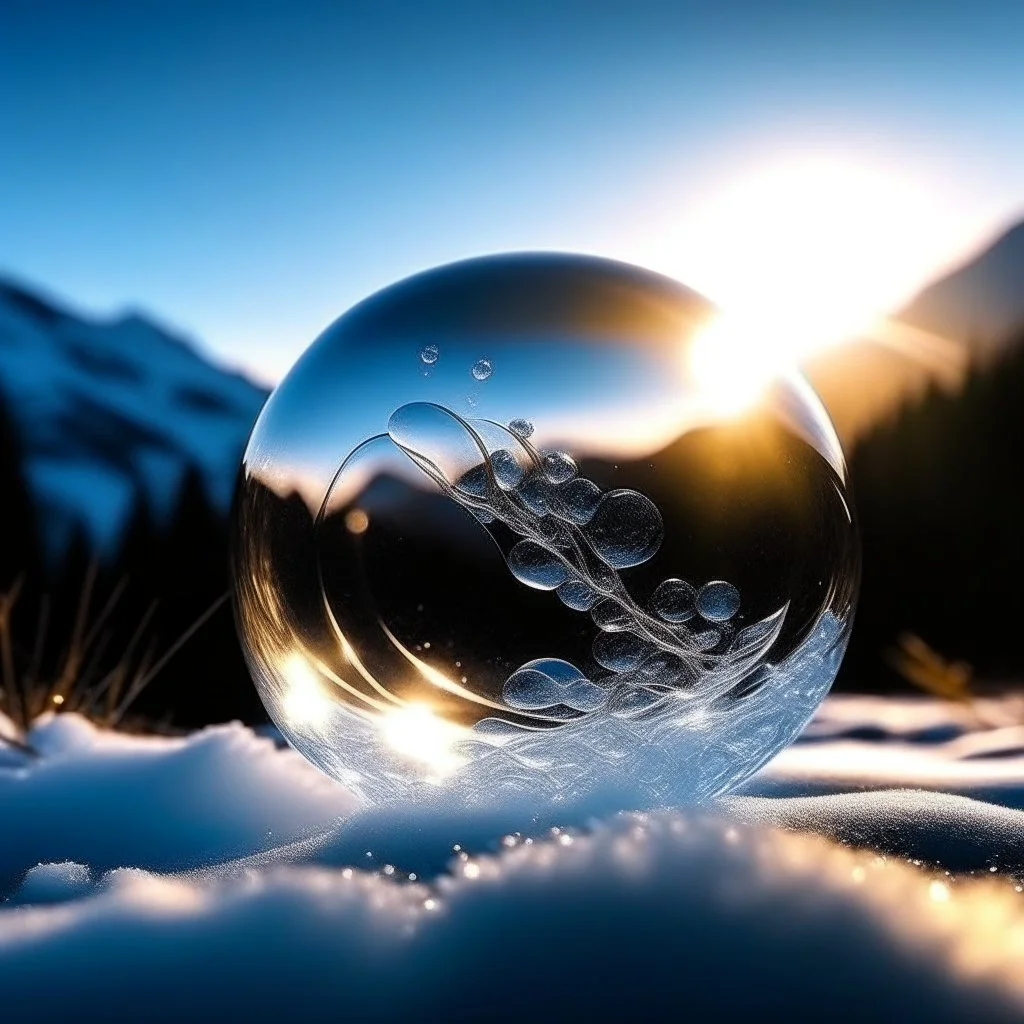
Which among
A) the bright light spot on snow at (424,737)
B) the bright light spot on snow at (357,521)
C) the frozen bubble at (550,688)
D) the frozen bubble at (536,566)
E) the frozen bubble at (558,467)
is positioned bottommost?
the bright light spot on snow at (424,737)

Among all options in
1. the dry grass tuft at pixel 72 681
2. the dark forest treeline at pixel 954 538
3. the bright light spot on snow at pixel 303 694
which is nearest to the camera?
the bright light spot on snow at pixel 303 694

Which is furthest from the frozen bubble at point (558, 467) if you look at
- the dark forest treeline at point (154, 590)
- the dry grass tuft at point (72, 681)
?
the dark forest treeline at point (154, 590)

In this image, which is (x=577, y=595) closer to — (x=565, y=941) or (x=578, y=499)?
(x=578, y=499)

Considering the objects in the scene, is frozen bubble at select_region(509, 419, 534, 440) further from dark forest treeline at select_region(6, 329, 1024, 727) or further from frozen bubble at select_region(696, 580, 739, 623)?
dark forest treeline at select_region(6, 329, 1024, 727)

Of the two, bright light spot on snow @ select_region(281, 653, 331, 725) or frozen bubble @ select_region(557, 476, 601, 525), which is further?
bright light spot on snow @ select_region(281, 653, 331, 725)

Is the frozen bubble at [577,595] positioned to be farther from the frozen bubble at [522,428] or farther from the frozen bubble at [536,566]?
the frozen bubble at [522,428]

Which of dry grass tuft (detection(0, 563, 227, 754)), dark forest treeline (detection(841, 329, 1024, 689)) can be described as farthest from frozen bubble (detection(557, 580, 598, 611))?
dark forest treeline (detection(841, 329, 1024, 689))

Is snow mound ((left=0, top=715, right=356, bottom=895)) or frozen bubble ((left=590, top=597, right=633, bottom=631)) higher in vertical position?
frozen bubble ((left=590, top=597, right=633, bottom=631))

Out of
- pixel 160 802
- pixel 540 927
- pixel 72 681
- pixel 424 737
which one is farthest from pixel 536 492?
pixel 72 681
